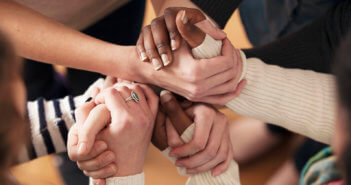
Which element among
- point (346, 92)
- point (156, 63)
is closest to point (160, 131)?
point (156, 63)

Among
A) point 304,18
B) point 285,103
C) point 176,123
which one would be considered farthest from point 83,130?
point 304,18

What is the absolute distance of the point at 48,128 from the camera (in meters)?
0.74

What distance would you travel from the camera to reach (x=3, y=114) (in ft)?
1.24

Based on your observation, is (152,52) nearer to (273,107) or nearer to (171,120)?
(171,120)

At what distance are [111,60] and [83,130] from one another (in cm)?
18

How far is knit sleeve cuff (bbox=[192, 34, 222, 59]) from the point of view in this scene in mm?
672

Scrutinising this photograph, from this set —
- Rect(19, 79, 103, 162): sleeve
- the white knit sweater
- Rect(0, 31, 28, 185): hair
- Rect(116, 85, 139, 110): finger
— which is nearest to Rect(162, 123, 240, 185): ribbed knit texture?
the white knit sweater

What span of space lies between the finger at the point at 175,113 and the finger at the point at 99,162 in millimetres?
139

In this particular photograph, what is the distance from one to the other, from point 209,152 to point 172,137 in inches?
2.9

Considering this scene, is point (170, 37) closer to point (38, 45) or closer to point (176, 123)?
point (176, 123)

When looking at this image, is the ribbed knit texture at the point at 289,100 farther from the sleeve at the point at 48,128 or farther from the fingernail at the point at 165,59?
the sleeve at the point at 48,128

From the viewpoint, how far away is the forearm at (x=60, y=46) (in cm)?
71

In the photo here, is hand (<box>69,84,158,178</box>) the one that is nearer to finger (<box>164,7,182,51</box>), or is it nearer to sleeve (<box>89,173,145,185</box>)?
sleeve (<box>89,173,145,185</box>)

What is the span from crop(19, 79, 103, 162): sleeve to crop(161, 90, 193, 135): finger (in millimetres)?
167
